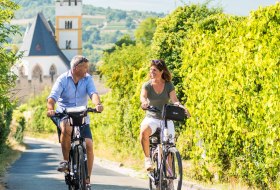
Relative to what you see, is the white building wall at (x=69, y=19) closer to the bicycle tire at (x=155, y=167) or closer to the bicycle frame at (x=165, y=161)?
the bicycle tire at (x=155, y=167)

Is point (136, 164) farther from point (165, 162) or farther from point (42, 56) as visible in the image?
point (42, 56)

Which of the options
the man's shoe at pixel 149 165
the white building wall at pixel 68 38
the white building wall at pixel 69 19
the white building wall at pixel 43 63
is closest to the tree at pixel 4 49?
the man's shoe at pixel 149 165

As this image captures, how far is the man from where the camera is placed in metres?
11.4

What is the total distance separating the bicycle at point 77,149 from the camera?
11.0 m

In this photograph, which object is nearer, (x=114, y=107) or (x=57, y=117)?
(x=57, y=117)

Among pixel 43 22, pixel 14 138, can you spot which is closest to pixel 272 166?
pixel 14 138

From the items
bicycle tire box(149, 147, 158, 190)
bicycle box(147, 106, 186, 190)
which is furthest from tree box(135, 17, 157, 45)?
bicycle box(147, 106, 186, 190)

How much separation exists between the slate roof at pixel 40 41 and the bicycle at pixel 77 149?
13875cm

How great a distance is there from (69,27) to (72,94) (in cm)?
15362

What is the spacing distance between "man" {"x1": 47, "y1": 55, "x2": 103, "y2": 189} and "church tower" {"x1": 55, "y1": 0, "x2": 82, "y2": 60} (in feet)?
491

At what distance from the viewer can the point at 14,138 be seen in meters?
55.3

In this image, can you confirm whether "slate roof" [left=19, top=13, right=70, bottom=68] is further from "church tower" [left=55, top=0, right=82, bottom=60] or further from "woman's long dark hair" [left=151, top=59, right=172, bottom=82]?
"woman's long dark hair" [left=151, top=59, right=172, bottom=82]

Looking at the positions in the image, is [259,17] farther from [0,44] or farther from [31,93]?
[31,93]

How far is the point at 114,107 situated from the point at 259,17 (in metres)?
17.5
